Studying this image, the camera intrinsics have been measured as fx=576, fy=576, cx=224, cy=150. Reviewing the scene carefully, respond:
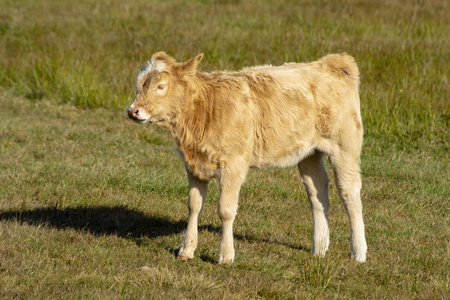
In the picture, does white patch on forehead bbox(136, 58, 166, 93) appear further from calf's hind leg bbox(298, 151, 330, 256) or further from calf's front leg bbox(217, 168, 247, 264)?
calf's hind leg bbox(298, 151, 330, 256)

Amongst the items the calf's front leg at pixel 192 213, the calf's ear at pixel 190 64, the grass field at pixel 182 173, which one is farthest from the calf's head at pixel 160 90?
the grass field at pixel 182 173

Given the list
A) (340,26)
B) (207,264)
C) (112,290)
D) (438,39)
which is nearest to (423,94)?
(438,39)

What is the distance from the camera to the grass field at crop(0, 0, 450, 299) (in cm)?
518

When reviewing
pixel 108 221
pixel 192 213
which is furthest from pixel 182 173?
pixel 192 213

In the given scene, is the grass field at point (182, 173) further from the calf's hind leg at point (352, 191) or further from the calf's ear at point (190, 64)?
the calf's ear at point (190, 64)

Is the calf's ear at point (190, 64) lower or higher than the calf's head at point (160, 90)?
higher

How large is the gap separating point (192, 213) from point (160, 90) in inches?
51.9

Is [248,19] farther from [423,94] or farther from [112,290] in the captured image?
[112,290]

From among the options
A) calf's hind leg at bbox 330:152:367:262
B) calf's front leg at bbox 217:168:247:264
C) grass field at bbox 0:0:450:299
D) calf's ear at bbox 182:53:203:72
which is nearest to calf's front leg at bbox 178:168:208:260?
grass field at bbox 0:0:450:299

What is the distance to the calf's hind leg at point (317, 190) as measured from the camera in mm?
6102

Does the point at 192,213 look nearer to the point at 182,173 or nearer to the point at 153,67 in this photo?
the point at 153,67

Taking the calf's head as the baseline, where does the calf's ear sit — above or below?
above

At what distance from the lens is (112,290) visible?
4.75 meters

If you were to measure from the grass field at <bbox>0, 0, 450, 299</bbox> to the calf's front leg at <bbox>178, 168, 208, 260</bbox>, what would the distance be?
151mm
